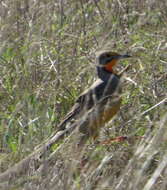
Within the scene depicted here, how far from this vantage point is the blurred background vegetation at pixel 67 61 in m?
5.29

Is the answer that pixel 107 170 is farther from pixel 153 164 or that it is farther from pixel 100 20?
pixel 100 20

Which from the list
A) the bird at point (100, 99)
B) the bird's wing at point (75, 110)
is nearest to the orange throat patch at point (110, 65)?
the bird at point (100, 99)

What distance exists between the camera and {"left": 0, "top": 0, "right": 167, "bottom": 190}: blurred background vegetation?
5285mm

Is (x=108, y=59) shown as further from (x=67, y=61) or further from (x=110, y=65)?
(x=67, y=61)

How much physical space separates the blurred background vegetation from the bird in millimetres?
90

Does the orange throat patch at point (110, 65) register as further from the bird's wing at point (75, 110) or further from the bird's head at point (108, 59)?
the bird's wing at point (75, 110)

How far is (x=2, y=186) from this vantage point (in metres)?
4.00

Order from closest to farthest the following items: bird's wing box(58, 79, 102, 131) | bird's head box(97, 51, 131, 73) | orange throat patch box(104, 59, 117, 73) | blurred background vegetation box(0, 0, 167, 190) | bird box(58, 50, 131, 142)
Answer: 1. bird box(58, 50, 131, 142)
2. blurred background vegetation box(0, 0, 167, 190)
3. bird's wing box(58, 79, 102, 131)
4. bird's head box(97, 51, 131, 73)
5. orange throat patch box(104, 59, 117, 73)

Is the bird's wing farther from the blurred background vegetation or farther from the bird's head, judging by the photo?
the bird's head

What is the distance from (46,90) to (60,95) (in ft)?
1.29

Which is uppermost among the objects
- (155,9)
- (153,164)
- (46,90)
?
(155,9)

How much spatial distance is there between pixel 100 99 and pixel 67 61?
1.49 meters

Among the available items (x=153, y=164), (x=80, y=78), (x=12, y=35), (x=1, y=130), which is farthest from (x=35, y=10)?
(x=153, y=164)

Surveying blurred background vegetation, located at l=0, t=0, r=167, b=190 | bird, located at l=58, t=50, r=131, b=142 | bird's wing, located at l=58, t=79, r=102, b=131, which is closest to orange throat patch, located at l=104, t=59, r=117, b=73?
bird, located at l=58, t=50, r=131, b=142
